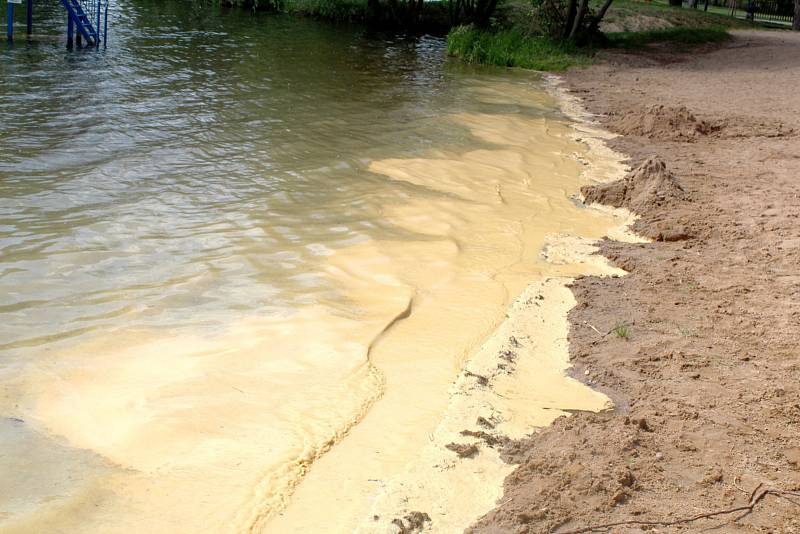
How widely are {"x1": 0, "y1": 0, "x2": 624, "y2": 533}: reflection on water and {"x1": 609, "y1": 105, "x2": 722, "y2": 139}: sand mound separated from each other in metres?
1.34

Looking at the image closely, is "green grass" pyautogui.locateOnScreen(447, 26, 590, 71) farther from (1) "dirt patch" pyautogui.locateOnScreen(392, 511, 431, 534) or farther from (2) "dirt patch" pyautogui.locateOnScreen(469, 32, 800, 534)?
(1) "dirt patch" pyautogui.locateOnScreen(392, 511, 431, 534)

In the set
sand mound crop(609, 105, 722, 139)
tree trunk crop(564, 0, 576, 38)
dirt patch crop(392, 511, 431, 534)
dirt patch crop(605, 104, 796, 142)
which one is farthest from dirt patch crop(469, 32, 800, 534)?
tree trunk crop(564, 0, 576, 38)

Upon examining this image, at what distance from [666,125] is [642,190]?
4.93 meters

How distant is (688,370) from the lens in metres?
4.97

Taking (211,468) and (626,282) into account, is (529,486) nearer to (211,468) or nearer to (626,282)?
(211,468)

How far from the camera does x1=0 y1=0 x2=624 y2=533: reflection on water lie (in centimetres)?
426

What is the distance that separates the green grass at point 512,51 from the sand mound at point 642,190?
566 inches

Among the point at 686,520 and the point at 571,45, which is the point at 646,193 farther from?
the point at 571,45

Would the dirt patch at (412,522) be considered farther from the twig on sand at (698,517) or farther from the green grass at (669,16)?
the green grass at (669,16)

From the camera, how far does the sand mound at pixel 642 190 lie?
9.09 meters

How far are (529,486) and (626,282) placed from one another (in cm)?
332

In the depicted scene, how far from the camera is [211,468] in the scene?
422cm

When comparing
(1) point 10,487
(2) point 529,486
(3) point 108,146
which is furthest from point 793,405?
(3) point 108,146

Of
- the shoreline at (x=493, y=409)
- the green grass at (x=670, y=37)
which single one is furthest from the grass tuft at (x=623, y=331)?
the green grass at (x=670, y=37)
